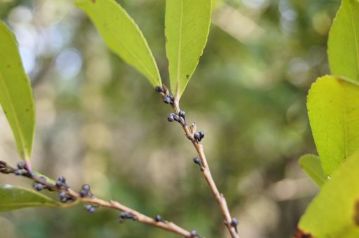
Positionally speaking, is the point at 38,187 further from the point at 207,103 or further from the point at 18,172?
the point at 207,103

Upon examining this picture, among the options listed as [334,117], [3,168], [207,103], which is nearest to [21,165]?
[3,168]

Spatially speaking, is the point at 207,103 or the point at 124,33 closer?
the point at 124,33

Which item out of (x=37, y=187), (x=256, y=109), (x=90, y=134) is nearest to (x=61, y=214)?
(x=90, y=134)

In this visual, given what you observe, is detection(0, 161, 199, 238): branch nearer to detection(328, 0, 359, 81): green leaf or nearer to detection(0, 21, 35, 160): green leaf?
detection(0, 21, 35, 160): green leaf

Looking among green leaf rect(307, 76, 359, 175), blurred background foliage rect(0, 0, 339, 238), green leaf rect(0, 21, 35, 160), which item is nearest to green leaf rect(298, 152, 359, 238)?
green leaf rect(307, 76, 359, 175)

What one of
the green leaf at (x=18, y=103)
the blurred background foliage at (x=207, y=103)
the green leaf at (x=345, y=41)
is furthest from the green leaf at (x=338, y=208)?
the blurred background foliage at (x=207, y=103)

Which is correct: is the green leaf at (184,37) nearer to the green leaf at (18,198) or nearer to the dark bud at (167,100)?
the dark bud at (167,100)

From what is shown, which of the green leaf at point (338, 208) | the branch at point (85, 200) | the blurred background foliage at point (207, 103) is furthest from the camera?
the blurred background foliage at point (207, 103)
